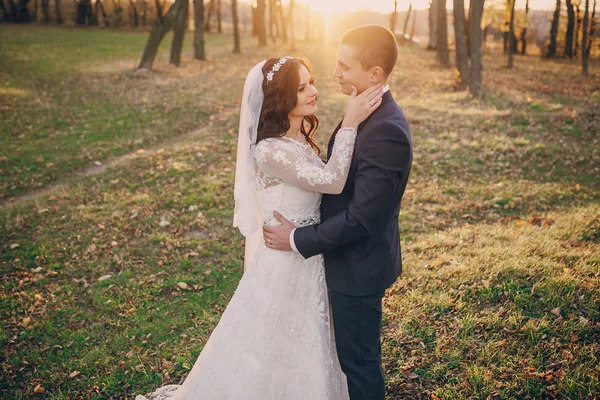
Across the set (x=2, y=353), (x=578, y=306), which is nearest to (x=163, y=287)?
(x=2, y=353)

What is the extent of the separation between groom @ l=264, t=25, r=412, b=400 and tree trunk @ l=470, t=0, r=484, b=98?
52.3 feet

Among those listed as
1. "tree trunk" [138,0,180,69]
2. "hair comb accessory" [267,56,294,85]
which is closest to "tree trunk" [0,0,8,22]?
"tree trunk" [138,0,180,69]

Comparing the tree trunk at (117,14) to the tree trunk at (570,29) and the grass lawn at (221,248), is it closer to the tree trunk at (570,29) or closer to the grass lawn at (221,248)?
the grass lawn at (221,248)

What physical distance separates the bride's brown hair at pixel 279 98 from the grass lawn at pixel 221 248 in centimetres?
274

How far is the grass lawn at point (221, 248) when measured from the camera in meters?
4.80

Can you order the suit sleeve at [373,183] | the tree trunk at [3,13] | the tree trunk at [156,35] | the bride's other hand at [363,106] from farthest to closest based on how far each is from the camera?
the tree trunk at [3,13] → the tree trunk at [156,35] → the bride's other hand at [363,106] → the suit sleeve at [373,183]

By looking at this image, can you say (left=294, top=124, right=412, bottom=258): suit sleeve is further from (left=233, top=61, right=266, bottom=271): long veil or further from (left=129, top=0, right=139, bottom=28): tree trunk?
(left=129, top=0, right=139, bottom=28): tree trunk

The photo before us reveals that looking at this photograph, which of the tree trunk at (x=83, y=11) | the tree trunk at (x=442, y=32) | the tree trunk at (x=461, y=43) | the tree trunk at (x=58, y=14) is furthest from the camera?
the tree trunk at (x=83, y=11)

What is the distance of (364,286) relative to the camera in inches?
131

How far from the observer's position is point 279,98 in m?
3.62

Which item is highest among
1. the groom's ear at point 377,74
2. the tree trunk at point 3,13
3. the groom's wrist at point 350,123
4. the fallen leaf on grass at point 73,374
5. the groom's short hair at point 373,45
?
the tree trunk at point 3,13

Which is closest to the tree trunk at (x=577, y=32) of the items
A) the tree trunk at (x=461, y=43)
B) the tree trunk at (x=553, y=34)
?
the tree trunk at (x=553, y=34)

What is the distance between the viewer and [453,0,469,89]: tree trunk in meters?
19.0

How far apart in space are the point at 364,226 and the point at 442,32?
2744 cm
